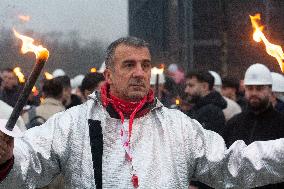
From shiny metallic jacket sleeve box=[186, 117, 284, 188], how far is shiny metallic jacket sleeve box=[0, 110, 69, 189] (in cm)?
64

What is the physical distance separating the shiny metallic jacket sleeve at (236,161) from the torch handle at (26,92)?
111cm

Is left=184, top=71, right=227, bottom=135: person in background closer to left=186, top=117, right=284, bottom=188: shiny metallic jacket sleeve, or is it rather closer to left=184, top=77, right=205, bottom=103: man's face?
left=184, top=77, right=205, bottom=103: man's face

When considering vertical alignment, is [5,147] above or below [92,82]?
below

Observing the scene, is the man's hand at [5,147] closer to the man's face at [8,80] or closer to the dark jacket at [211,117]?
the dark jacket at [211,117]

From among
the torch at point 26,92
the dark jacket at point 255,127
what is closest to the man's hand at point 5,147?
the torch at point 26,92

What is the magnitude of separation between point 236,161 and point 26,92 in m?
1.31

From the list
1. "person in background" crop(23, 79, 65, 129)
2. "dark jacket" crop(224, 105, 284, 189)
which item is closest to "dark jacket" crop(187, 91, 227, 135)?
"dark jacket" crop(224, 105, 284, 189)

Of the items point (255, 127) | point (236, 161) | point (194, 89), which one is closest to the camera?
point (236, 161)

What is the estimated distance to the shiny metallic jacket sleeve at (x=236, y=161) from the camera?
3674 mm

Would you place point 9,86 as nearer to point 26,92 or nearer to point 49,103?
point 49,103

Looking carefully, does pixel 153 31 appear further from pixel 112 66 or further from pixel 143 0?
pixel 112 66

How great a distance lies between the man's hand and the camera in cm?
310

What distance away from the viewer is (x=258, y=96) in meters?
5.88

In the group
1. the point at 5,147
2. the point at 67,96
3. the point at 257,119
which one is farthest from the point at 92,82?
the point at 5,147
